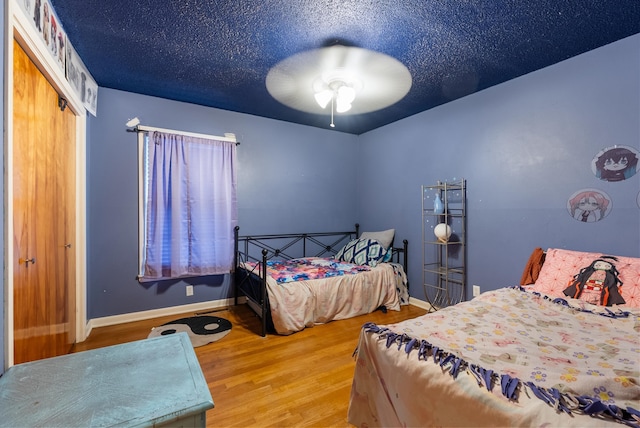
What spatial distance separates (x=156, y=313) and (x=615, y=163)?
444cm

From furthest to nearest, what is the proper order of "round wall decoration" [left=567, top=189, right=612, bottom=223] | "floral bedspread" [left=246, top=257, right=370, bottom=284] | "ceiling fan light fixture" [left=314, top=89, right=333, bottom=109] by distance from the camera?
1. "floral bedspread" [left=246, top=257, right=370, bottom=284]
2. "ceiling fan light fixture" [left=314, top=89, right=333, bottom=109]
3. "round wall decoration" [left=567, top=189, right=612, bottom=223]

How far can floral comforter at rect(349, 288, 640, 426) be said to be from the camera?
87cm

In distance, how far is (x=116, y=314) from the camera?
118 inches

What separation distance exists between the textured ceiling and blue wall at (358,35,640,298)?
0.22 m

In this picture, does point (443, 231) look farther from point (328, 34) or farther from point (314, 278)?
point (328, 34)

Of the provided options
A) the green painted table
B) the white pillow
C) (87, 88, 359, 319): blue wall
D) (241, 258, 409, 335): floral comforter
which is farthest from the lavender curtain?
the green painted table

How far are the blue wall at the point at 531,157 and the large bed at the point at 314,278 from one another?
0.43m

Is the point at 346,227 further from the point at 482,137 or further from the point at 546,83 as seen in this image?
the point at 546,83

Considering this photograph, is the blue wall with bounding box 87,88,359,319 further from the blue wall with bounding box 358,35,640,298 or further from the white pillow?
the blue wall with bounding box 358,35,640,298

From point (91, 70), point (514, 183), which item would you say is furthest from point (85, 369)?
point (514, 183)

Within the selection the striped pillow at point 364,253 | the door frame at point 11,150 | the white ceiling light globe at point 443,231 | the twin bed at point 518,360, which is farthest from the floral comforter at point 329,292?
the door frame at point 11,150

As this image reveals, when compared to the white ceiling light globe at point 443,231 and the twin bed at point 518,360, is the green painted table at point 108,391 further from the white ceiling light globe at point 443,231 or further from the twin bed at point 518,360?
the white ceiling light globe at point 443,231

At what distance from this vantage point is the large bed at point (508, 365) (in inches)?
34.4

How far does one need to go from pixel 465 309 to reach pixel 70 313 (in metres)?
3.01
